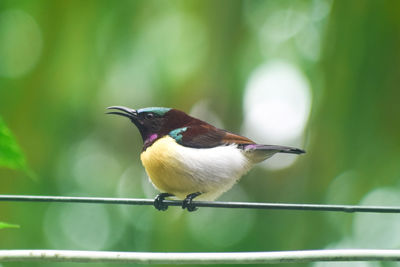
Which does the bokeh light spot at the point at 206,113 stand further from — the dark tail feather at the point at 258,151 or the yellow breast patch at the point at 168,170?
the yellow breast patch at the point at 168,170

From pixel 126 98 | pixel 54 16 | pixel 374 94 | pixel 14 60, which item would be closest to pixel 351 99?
pixel 374 94

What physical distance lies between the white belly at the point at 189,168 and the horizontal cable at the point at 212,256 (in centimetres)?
182

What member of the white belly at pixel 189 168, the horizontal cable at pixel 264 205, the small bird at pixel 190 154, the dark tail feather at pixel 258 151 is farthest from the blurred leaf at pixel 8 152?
the dark tail feather at pixel 258 151

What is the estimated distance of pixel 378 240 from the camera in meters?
7.85

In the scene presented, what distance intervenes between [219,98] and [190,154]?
2878 mm

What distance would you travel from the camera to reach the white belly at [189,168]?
4070mm

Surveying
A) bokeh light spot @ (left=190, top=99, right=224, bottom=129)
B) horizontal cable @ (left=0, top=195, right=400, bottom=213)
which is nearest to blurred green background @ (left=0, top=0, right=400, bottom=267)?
bokeh light spot @ (left=190, top=99, right=224, bottom=129)

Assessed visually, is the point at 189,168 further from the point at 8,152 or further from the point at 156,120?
the point at 8,152

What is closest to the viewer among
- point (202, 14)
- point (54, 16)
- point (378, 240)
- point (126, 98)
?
point (54, 16)

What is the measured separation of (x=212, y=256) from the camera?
222 cm

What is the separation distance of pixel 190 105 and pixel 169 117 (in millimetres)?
1745

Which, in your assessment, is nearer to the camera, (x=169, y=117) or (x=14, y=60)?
(x=169, y=117)

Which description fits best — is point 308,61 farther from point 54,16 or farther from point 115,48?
point 54,16

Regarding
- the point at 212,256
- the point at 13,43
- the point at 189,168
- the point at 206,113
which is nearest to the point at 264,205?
the point at 212,256
